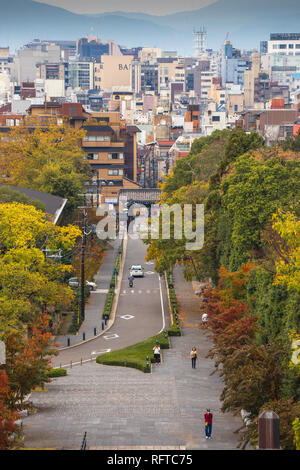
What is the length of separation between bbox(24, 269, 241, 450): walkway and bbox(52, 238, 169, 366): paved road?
13.6 ft

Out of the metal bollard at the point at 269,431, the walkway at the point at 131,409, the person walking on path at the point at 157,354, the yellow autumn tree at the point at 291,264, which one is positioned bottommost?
the person walking on path at the point at 157,354

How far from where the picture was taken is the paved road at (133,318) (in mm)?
58281

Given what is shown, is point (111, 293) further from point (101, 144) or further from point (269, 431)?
point (101, 144)

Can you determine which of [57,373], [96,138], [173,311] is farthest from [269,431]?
[96,138]

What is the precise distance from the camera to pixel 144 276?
87.2 meters

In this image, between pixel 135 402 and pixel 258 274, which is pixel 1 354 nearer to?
pixel 135 402

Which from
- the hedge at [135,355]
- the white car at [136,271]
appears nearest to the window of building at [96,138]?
the white car at [136,271]

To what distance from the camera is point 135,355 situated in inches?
2144

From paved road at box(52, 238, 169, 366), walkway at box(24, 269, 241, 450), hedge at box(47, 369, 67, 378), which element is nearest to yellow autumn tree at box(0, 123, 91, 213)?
paved road at box(52, 238, 169, 366)

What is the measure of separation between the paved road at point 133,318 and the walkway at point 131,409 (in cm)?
413

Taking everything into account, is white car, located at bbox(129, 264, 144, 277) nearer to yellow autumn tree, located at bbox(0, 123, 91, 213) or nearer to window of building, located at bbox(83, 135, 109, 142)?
yellow autumn tree, located at bbox(0, 123, 91, 213)

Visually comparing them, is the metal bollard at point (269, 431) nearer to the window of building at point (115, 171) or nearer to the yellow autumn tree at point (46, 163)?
the yellow autumn tree at point (46, 163)
